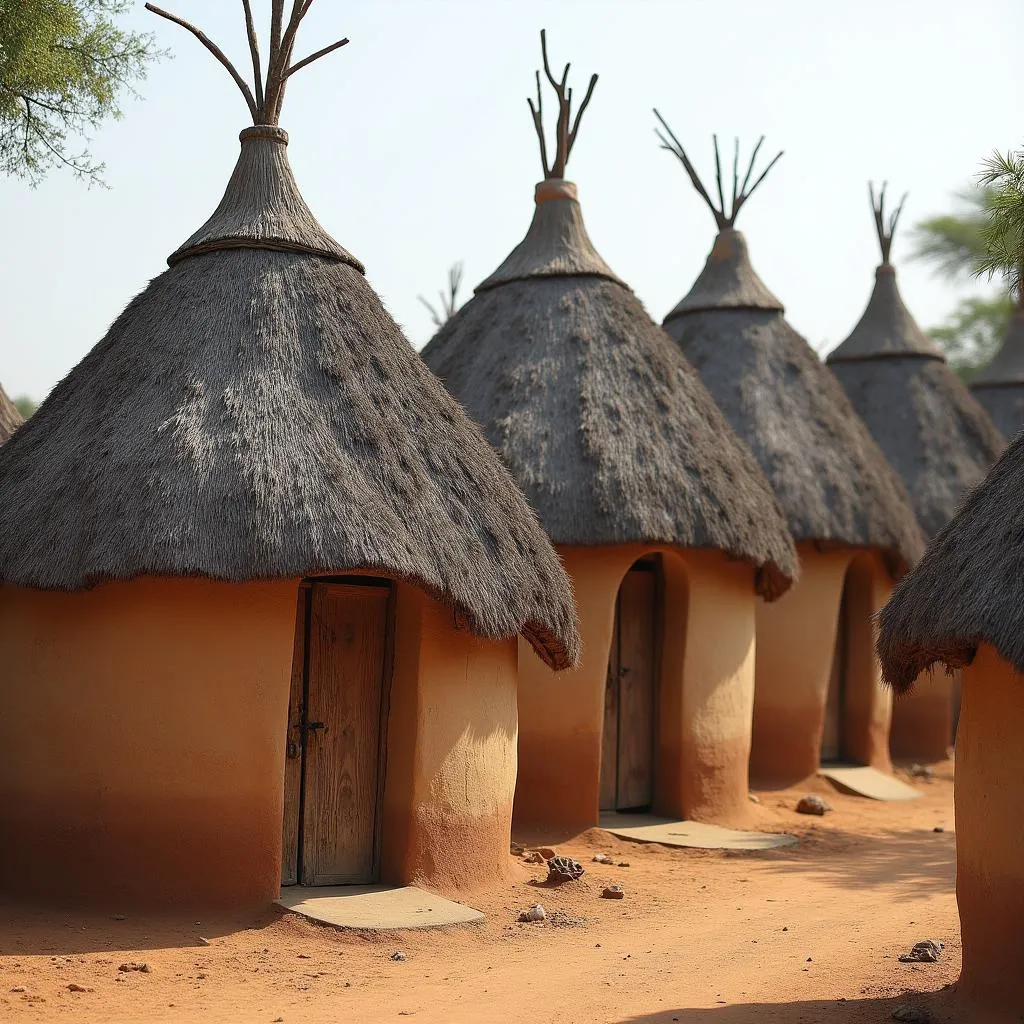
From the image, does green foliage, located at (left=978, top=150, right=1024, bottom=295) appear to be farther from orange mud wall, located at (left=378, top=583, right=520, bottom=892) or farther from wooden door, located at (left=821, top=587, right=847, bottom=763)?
wooden door, located at (left=821, top=587, right=847, bottom=763)

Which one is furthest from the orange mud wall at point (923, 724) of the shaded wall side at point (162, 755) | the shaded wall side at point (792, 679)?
the shaded wall side at point (162, 755)

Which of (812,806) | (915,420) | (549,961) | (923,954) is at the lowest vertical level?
(549,961)

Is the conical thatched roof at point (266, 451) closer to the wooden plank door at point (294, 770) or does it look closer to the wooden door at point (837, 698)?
the wooden plank door at point (294, 770)

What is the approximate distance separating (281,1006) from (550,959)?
1.73 meters

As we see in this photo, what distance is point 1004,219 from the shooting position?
28.9 feet

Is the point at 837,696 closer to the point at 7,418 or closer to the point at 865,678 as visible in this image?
the point at 865,678

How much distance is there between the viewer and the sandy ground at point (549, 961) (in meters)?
6.99

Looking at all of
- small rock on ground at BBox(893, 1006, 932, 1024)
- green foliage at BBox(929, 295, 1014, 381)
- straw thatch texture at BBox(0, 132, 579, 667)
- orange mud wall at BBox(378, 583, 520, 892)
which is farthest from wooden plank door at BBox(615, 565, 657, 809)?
green foliage at BBox(929, 295, 1014, 381)

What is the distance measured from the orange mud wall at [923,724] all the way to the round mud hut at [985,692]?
10.9 metres

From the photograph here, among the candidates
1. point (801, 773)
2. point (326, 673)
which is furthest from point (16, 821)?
point (801, 773)

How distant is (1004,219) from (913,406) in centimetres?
1059

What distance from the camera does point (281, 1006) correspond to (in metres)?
7.00

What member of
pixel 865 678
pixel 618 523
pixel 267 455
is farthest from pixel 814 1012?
pixel 865 678

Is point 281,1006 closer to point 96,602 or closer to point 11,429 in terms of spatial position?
point 96,602
